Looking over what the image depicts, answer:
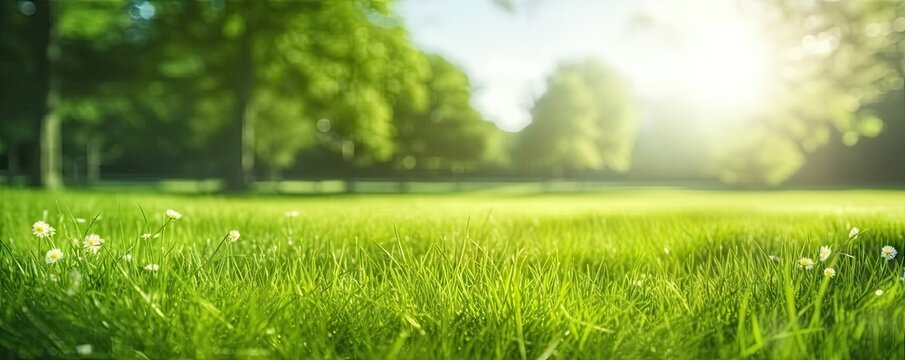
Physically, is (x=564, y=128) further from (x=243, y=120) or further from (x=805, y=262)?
(x=805, y=262)

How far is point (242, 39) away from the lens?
20.5 metres

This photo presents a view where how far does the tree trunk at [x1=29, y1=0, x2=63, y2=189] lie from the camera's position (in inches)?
666

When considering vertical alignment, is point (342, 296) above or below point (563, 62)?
below

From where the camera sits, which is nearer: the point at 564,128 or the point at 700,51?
the point at 700,51

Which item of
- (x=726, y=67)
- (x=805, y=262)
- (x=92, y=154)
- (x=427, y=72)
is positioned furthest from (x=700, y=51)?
(x=92, y=154)

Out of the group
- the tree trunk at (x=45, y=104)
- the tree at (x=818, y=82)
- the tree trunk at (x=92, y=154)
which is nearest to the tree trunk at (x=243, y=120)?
the tree trunk at (x=45, y=104)

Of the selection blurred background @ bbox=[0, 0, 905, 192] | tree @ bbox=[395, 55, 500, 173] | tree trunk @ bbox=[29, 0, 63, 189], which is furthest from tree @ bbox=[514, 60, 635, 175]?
tree trunk @ bbox=[29, 0, 63, 189]

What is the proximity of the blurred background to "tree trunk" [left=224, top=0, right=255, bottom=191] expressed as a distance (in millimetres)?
44

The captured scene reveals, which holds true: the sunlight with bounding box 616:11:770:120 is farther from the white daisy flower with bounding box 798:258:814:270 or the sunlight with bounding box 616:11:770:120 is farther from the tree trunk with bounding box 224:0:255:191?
the tree trunk with bounding box 224:0:255:191

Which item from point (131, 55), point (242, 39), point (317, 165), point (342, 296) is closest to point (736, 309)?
point (342, 296)

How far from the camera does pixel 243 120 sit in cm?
2055

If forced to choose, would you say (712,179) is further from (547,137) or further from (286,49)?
(286,49)

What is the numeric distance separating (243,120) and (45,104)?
5.28 m

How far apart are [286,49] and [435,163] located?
17367mm
